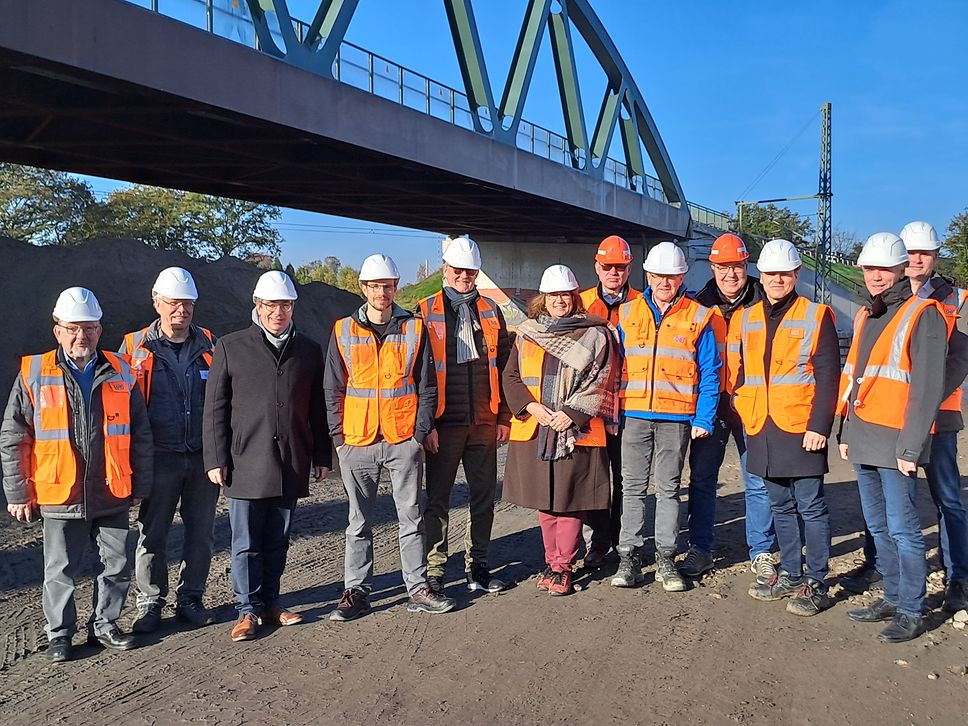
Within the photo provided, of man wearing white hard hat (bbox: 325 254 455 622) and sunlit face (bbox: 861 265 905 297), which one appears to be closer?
sunlit face (bbox: 861 265 905 297)

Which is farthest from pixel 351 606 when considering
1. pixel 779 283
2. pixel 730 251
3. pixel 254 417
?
pixel 730 251

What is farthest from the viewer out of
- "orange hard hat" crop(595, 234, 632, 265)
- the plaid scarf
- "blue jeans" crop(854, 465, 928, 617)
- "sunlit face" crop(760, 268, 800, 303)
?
"orange hard hat" crop(595, 234, 632, 265)

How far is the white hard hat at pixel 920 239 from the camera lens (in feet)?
16.8

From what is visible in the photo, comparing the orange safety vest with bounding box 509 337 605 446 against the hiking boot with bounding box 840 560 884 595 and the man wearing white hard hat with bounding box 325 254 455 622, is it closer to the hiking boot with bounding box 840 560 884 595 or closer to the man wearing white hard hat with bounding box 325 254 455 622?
the man wearing white hard hat with bounding box 325 254 455 622

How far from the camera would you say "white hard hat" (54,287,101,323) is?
459 cm

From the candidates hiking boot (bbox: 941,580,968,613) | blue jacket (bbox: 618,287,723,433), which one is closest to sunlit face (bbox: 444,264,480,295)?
blue jacket (bbox: 618,287,723,433)

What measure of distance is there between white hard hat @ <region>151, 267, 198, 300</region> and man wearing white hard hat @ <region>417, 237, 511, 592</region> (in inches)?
57.7

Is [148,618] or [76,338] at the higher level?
[76,338]

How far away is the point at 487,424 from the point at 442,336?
0.71 meters

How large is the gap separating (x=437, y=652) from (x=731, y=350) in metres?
2.77

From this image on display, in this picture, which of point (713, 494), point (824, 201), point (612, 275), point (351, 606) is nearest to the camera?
point (351, 606)

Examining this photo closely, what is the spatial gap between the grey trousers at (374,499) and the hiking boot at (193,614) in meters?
0.88

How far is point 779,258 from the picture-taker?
5.25 metres

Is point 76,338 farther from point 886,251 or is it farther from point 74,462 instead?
point 886,251
